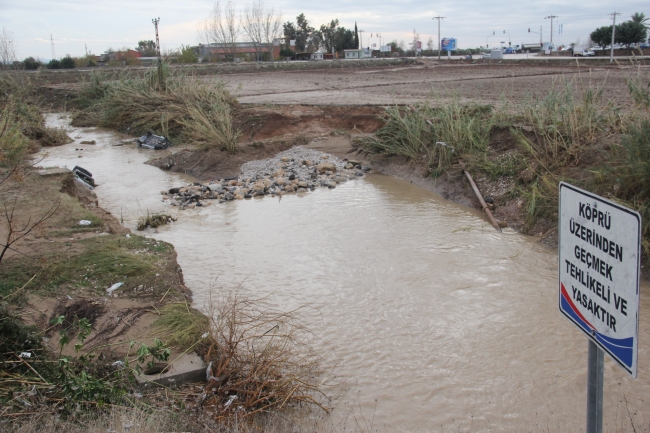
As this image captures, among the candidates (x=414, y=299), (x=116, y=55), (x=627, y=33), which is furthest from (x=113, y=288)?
(x=116, y=55)

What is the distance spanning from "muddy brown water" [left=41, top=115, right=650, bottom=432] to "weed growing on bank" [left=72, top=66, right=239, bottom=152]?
3843mm

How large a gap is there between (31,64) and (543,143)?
205 feet

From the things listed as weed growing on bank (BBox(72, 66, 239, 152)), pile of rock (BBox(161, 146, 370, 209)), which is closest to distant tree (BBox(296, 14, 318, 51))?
weed growing on bank (BBox(72, 66, 239, 152))

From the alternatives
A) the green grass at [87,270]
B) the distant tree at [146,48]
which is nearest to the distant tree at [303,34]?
the distant tree at [146,48]

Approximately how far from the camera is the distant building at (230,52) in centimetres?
6938

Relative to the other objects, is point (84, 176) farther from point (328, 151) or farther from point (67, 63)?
point (67, 63)

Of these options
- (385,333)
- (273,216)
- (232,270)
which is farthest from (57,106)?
(385,333)

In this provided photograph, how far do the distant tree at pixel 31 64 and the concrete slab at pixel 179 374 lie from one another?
204ft

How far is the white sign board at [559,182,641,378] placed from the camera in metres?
1.83

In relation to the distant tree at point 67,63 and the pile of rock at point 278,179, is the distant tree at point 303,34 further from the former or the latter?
the pile of rock at point 278,179

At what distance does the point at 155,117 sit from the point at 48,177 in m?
9.85

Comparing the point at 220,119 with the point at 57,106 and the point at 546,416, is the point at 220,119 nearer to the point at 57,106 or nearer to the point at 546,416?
the point at 546,416

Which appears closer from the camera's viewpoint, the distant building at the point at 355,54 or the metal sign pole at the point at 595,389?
the metal sign pole at the point at 595,389

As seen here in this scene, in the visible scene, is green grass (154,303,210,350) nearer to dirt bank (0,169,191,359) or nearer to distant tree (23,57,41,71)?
dirt bank (0,169,191,359)
